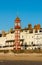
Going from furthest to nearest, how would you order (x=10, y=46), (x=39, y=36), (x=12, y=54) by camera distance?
(x=10, y=46)
(x=39, y=36)
(x=12, y=54)

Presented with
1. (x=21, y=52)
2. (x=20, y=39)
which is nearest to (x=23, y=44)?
(x=20, y=39)

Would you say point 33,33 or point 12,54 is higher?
point 33,33

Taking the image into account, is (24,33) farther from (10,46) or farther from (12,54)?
(12,54)

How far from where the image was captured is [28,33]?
10994cm

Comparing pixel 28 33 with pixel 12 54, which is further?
pixel 28 33

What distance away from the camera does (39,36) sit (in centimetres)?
10506

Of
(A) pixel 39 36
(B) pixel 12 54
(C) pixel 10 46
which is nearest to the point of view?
(B) pixel 12 54

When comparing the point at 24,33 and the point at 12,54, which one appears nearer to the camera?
the point at 12,54

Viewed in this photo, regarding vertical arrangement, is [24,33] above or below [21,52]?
above

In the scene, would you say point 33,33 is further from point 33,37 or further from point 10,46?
point 10,46

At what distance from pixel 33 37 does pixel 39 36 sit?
234 centimetres

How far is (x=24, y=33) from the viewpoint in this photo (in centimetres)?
11031

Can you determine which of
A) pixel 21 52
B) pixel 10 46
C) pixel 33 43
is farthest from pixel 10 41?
pixel 21 52

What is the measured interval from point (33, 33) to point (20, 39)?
16.4 ft
